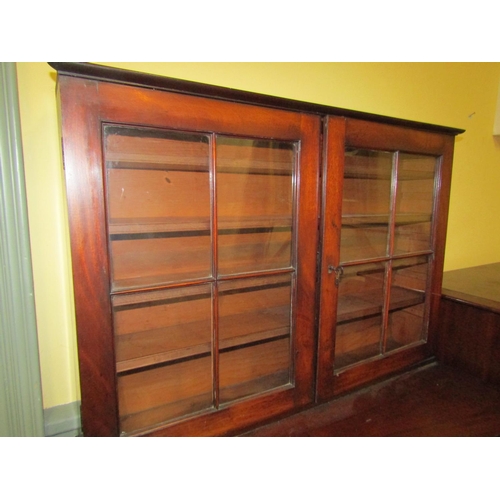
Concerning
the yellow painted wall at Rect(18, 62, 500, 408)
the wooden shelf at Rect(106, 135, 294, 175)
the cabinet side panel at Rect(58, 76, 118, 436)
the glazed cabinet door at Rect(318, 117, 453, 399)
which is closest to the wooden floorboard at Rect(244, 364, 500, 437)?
the glazed cabinet door at Rect(318, 117, 453, 399)

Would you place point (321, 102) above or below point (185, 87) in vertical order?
above

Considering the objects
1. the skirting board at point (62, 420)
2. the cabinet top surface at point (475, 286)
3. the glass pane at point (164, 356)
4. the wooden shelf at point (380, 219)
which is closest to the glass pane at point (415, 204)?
the wooden shelf at point (380, 219)

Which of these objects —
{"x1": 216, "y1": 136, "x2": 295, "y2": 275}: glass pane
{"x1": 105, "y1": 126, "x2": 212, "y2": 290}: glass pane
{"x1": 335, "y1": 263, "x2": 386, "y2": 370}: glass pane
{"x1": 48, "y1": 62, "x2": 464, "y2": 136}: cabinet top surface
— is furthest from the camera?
{"x1": 335, "y1": 263, "x2": 386, "y2": 370}: glass pane

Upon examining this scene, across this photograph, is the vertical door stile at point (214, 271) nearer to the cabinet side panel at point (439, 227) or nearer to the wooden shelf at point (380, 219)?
the wooden shelf at point (380, 219)

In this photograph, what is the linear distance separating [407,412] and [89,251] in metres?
1.10

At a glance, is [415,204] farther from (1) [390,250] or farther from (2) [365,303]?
(2) [365,303]

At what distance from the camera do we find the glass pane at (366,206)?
114 centimetres

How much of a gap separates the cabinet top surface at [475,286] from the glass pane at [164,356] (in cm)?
107

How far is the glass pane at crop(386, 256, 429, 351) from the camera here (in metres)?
1.26

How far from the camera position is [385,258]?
116 cm

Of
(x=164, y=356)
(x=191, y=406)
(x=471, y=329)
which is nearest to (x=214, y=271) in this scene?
(x=164, y=356)

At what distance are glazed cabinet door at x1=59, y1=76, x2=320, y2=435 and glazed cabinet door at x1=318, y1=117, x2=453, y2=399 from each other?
178mm

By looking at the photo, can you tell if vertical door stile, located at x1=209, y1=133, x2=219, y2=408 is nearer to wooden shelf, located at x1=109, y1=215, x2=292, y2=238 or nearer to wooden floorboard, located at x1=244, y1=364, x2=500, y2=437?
wooden shelf, located at x1=109, y1=215, x2=292, y2=238
